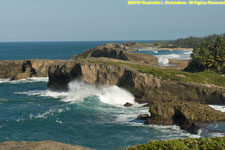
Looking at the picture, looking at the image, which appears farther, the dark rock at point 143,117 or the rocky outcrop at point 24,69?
the rocky outcrop at point 24,69

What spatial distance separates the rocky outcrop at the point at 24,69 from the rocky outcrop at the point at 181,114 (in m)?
46.8

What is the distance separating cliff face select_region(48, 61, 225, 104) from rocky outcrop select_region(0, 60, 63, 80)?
2182cm

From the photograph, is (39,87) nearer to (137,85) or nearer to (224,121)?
(137,85)

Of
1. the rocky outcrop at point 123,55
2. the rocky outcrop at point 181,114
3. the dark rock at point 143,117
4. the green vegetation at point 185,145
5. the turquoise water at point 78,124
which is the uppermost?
the rocky outcrop at point 123,55

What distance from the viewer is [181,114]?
2988cm

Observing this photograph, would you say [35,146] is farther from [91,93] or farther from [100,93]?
[91,93]

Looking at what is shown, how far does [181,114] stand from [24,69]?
52.8m

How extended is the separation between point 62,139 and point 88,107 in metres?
12.6

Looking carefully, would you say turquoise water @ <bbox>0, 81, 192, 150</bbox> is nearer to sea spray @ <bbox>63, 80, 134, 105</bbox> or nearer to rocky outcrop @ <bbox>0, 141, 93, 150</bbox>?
sea spray @ <bbox>63, 80, 134, 105</bbox>

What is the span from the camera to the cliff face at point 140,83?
39.4 meters

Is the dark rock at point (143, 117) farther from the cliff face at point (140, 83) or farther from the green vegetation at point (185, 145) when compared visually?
the green vegetation at point (185, 145)

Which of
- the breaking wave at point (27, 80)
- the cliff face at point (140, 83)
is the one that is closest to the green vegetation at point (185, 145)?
the cliff face at point (140, 83)

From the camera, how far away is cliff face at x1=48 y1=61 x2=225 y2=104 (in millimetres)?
39375

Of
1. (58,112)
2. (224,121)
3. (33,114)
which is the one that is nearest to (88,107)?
(58,112)
